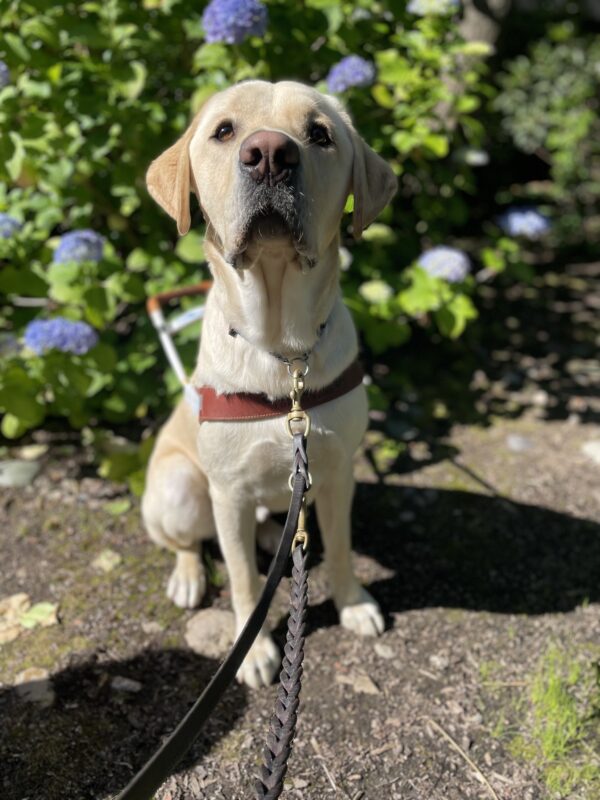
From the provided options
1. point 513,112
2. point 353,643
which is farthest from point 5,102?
point 513,112

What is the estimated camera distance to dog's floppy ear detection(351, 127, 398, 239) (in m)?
2.19

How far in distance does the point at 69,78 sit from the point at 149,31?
1.43 ft

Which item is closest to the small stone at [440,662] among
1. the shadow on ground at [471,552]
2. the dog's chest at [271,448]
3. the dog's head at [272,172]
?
the shadow on ground at [471,552]

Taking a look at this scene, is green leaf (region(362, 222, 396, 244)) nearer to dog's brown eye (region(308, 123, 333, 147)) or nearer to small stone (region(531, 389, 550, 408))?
small stone (region(531, 389, 550, 408))

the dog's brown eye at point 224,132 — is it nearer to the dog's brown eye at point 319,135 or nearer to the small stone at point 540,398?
the dog's brown eye at point 319,135

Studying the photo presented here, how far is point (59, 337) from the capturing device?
10.1 feet

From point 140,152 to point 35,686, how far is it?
2458 millimetres

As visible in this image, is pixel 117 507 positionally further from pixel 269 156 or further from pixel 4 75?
pixel 269 156

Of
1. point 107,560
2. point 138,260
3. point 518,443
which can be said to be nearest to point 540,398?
point 518,443

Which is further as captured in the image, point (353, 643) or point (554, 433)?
point (554, 433)

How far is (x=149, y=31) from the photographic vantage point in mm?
3336

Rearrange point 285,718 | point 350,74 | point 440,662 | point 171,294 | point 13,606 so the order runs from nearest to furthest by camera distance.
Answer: point 285,718 → point 440,662 → point 13,606 → point 350,74 → point 171,294

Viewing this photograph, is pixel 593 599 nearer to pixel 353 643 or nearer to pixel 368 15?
pixel 353 643

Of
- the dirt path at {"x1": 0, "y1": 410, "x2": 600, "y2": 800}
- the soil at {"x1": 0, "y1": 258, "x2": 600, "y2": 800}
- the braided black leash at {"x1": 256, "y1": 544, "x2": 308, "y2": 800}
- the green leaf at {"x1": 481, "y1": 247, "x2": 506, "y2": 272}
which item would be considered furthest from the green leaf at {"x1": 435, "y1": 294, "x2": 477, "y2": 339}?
the braided black leash at {"x1": 256, "y1": 544, "x2": 308, "y2": 800}
